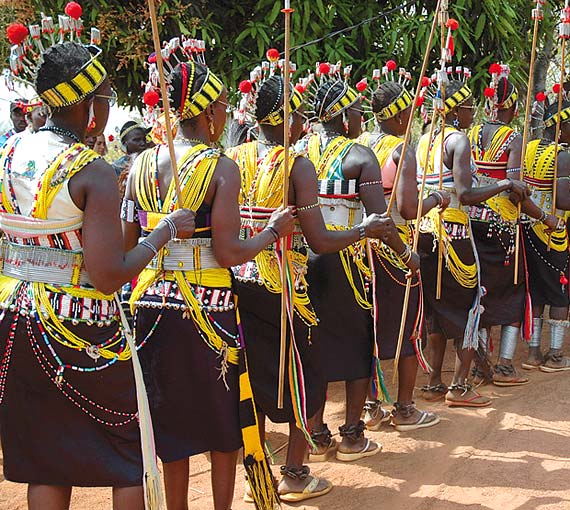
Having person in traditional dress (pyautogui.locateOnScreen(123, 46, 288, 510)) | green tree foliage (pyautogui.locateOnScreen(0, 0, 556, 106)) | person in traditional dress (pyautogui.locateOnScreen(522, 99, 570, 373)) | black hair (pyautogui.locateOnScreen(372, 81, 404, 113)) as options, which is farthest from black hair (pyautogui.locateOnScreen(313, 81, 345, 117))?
person in traditional dress (pyautogui.locateOnScreen(522, 99, 570, 373))

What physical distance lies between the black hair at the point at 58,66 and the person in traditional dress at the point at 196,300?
70 cm

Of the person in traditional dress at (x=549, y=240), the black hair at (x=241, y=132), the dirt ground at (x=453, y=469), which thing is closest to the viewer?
the dirt ground at (x=453, y=469)

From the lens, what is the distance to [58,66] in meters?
2.71

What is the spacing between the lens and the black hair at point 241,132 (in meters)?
5.43

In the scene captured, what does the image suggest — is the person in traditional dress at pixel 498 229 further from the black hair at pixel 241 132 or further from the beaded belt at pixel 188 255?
the beaded belt at pixel 188 255

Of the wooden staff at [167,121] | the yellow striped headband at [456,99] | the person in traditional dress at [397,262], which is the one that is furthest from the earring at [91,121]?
the yellow striped headband at [456,99]

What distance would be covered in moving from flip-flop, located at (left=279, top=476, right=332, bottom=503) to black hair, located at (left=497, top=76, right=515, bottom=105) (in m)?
3.53

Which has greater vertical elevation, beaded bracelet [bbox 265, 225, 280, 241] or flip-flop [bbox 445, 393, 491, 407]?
beaded bracelet [bbox 265, 225, 280, 241]

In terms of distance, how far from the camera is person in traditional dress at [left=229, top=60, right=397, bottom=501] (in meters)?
4.00

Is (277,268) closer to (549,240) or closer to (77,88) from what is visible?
(77,88)

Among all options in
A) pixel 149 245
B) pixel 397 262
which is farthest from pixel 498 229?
pixel 149 245

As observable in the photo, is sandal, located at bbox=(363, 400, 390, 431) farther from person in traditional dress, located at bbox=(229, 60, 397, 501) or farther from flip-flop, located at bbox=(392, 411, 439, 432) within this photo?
person in traditional dress, located at bbox=(229, 60, 397, 501)

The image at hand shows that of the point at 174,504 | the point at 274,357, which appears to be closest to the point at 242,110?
the point at 274,357

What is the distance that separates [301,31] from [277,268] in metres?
3.72
